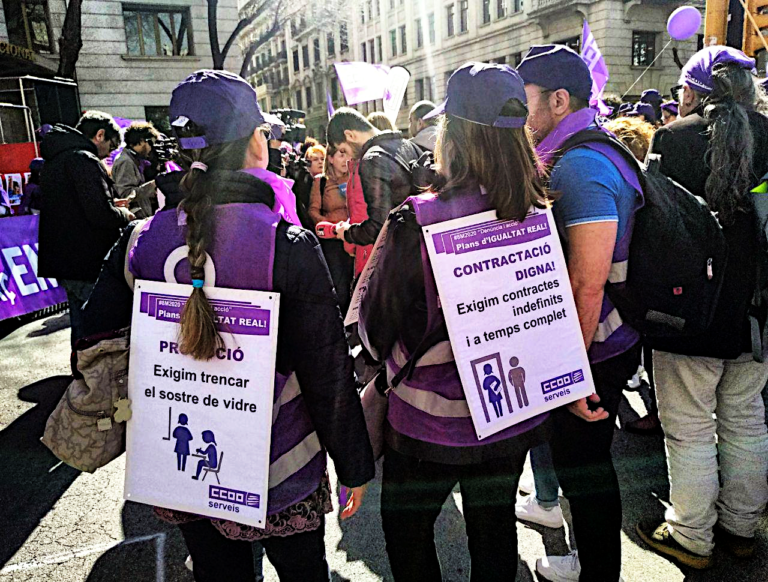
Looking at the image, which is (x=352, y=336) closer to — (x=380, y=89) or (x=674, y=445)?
(x=674, y=445)

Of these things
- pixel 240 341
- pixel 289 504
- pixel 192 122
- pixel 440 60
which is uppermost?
pixel 440 60

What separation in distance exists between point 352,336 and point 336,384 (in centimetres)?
273

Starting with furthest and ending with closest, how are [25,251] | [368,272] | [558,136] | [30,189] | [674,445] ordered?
[30,189]
[25,251]
[674,445]
[558,136]
[368,272]

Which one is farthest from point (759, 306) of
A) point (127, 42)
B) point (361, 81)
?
point (127, 42)

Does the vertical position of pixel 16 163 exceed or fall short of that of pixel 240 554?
it exceeds it

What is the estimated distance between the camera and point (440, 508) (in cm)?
185

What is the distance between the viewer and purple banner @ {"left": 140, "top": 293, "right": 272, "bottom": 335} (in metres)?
1.58

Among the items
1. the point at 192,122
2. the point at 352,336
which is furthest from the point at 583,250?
the point at 352,336

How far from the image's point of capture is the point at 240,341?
63.1 inches

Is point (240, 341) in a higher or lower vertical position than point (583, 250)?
lower

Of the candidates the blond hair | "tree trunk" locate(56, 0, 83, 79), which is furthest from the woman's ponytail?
"tree trunk" locate(56, 0, 83, 79)

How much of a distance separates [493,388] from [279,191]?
86 cm

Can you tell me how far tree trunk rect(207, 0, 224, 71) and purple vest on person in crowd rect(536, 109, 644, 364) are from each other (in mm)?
17565

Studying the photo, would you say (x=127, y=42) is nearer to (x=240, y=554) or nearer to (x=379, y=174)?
(x=379, y=174)
